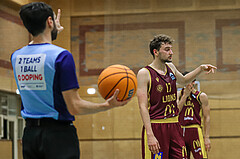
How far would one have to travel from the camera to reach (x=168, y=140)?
15.2 ft

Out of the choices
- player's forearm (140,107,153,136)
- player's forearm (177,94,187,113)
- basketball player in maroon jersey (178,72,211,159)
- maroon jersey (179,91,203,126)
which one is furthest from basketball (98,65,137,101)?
maroon jersey (179,91,203,126)

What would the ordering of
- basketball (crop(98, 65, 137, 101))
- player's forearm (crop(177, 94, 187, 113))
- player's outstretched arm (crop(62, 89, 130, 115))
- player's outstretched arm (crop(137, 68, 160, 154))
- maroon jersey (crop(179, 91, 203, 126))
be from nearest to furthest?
player's outstretched arm (crop(62, 89, 130, 115)), basketball (crop(98, 65, 137, 101)), player's outstretched arm (crop(137, 68, 160, 154)), player's forearm (crop(177, 94, 187, 113)), maroon jersey (crop(179, 91, 203, 126))

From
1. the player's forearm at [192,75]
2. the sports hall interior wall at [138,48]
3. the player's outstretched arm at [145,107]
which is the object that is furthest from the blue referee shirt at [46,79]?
the sports hall interior wall at [138,48]

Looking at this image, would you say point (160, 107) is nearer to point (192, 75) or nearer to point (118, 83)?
point (192, 75)

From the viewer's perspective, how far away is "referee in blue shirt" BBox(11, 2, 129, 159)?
94.9 inches

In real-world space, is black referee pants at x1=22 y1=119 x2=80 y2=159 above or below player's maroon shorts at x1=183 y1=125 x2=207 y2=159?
above

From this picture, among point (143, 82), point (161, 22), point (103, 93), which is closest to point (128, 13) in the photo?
point (161, 22)

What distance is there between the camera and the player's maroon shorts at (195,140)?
6645 millimetres

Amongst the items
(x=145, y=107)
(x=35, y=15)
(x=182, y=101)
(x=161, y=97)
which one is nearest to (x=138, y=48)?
(x=182, y=101)

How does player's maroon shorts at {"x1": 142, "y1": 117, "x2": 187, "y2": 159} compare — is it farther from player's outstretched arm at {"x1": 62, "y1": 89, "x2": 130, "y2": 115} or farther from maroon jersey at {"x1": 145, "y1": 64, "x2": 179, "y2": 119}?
player's outstretched arm at {"x1": 62, "y1": 89, "x2": 130, "y2": 115}

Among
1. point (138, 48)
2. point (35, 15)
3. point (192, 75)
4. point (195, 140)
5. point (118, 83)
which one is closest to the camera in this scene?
point (35, 15)

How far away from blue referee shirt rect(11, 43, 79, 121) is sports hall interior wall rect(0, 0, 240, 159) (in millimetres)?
6341

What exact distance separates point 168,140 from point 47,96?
2431 mm

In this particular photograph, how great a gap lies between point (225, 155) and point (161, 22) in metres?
3.23
